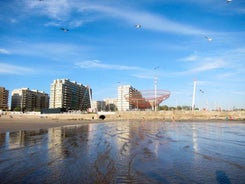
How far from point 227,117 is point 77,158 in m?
95.7

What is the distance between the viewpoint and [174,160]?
13266 millimetres

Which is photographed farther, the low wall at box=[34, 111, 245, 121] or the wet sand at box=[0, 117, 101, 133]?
the low wall at box=[34, 111, 245, 121]

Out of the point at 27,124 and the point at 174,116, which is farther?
the point at 174,116

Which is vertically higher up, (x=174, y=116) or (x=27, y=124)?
(x=174, y=116)

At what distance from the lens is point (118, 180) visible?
29.5 feet

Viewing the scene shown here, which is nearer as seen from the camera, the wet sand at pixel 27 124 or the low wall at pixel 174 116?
the wet sand at pixel 27 124

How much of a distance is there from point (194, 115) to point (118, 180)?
325ft

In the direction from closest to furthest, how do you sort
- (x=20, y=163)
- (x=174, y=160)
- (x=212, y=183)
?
(x=212, y=183) < (x=20, y=163) < (x=174, y=160)

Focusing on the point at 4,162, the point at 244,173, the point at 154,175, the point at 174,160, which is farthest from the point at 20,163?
the point at 244,173

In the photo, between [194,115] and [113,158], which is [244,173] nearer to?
[113,158]

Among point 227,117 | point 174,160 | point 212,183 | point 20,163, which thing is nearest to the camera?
point 212,183

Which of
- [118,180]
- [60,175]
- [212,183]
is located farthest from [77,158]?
[212,183]

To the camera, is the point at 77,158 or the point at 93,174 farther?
the point at 77,158

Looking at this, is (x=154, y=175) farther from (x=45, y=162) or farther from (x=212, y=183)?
(x=45, y=162)
